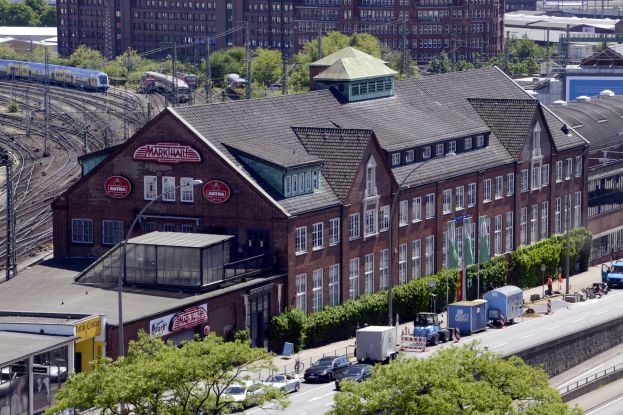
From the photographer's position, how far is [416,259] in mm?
105438

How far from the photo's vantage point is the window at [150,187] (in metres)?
95.1

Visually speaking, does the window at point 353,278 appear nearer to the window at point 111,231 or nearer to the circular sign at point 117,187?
the window at point 111,231

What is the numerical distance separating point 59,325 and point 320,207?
69.9 ft

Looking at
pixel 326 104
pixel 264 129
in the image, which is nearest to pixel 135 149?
pixel 264 129

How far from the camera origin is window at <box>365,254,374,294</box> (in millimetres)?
99875

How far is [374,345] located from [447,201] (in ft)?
77.8

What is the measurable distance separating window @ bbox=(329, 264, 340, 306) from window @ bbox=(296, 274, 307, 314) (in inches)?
105

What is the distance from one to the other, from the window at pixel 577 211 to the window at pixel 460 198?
17478 mm

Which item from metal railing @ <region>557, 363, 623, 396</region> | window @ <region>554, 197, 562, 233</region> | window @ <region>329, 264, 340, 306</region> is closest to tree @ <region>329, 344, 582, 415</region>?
metal railing @ <region>557, 363, 623, 396</region>

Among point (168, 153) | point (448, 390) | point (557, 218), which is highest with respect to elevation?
point (168, 153)

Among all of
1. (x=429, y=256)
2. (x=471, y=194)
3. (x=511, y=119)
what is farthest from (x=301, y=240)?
(x=511, y=119)

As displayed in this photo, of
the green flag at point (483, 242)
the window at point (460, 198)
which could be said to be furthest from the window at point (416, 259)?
the window at point (460, 198)

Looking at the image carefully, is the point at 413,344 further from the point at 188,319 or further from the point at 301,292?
the point at 188,319

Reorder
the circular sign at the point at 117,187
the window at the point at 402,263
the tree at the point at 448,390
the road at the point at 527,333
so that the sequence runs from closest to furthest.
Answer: the tree at the point at 448,390, the road at the point at 527,333, the circular sign at the point at 117,187, the window at the point at 402,263
